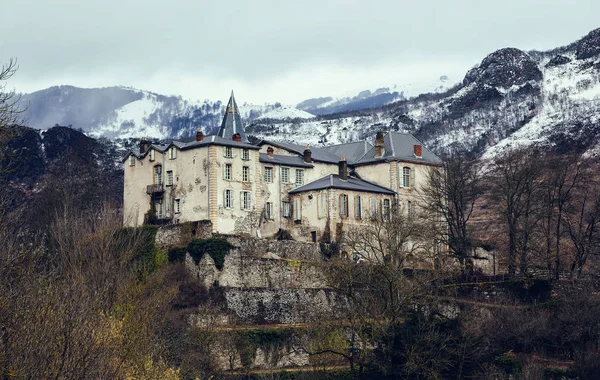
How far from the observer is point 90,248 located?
225 ft

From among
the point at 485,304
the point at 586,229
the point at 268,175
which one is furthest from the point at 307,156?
the point at 586,229

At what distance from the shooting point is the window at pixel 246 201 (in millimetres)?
75688

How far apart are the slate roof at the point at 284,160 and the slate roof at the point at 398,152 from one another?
514 cm

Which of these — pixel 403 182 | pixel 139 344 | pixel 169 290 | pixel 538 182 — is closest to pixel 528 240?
pixel 538 182

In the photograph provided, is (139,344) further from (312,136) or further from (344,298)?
(312,136)

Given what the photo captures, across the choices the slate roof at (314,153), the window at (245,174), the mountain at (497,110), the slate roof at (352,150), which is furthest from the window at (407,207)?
the mountain at (497,110)

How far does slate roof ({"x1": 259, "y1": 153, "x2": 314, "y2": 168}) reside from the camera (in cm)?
7877

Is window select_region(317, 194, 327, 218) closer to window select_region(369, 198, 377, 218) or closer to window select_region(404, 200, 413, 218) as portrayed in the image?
window select_region(369, 198, 377, 218)

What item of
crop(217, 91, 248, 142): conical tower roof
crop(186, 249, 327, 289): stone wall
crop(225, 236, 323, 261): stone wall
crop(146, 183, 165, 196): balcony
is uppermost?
crop(217, 91, 248, 142): conical tower roof

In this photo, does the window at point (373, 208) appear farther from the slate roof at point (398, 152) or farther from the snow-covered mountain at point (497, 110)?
the snow-covered mountain at point (497, 110)

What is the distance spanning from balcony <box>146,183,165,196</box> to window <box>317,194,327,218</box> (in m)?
11.1

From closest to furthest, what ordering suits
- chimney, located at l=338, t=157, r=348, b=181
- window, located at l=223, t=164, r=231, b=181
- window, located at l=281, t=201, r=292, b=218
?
1. window, located at l=223, t=164, r=231, b=181
2. window, located at l=281, t=201, r=292, b=218
3. chimney, located at l=338, t=157, r=348, b=181

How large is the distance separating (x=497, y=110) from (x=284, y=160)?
272 feet

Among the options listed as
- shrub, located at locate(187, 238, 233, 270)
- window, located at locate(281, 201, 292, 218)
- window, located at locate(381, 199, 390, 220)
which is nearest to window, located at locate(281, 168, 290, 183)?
window, located at locate(281, 201, 292, 218)
